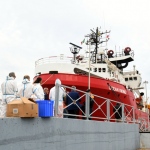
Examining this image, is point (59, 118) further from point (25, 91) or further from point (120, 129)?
point (120, 129)

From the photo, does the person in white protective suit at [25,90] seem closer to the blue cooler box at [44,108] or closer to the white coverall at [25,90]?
the white coverall at [25,90]

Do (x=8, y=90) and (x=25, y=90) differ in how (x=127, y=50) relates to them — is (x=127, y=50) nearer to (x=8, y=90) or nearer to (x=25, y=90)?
(x=25, y=90)

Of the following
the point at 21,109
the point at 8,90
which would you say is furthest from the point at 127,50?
the point at 21,109

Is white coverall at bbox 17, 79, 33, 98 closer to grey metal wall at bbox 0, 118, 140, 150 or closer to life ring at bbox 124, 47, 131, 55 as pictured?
grey metal wall at bbox 0, 118, 140, 150

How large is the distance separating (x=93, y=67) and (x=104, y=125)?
1091 centimetres

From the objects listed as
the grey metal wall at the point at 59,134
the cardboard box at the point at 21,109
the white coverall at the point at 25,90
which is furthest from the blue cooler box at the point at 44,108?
the white coverall at the point at 25,90

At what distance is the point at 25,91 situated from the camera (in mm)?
5934

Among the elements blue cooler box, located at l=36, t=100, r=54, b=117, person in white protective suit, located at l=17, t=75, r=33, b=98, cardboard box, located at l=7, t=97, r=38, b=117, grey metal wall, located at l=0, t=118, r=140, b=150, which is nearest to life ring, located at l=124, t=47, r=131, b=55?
grey metal wall, located at l=0, t=118, r=140, b=150

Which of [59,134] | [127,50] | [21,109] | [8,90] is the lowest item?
[59,134]

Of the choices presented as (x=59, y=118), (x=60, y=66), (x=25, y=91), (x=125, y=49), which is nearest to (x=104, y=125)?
(x=59, y=118)

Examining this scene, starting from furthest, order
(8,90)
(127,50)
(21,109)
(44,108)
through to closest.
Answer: (127,50), (8,90), (44,108), (21,109)

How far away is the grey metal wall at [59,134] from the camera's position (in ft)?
15.1

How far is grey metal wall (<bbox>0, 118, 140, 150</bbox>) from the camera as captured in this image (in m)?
4.60

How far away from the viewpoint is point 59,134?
233 inches
